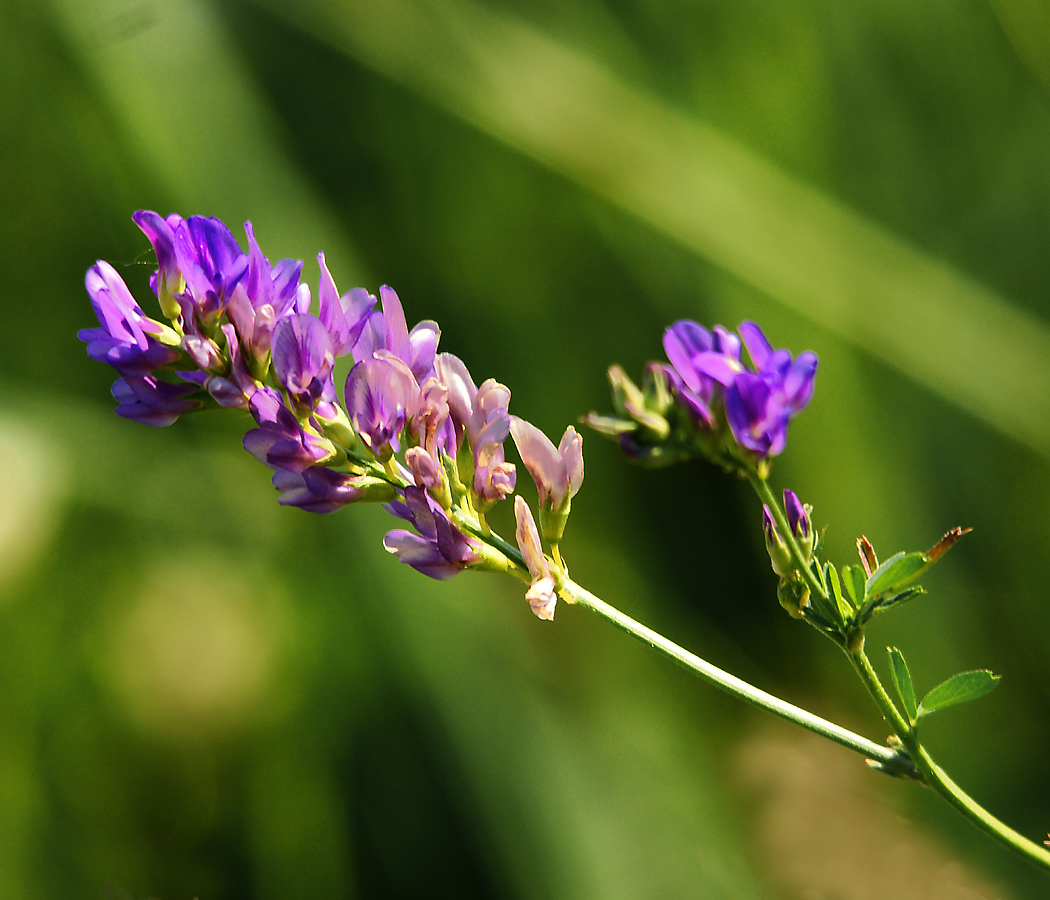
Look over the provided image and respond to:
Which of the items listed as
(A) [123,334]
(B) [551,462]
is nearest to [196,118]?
(A) [123,334]

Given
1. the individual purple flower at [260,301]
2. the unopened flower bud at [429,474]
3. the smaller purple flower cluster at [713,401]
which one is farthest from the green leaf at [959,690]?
the individual purple flower at [260,301]

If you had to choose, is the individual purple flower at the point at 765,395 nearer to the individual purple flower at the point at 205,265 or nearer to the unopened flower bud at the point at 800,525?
the unopened flower bud at the point at 800,525

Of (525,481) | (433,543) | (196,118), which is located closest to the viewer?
(433,543)

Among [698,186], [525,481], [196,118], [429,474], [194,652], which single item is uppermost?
[429,474]

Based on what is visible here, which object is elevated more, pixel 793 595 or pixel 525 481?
pixel 793 595

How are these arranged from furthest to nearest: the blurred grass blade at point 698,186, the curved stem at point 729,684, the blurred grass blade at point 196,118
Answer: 1. the blurred grass blade at point 698,186
2. the blurred grass blade at point 196,118
3. the curved stem at point 729,684

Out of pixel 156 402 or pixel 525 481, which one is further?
pixel 525 481

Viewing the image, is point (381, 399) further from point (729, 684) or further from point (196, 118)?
point (196, 118)

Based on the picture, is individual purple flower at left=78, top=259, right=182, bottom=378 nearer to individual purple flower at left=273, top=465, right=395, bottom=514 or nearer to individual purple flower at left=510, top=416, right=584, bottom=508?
individual purple flower at left=273, top=465, right=395, bottom=514
